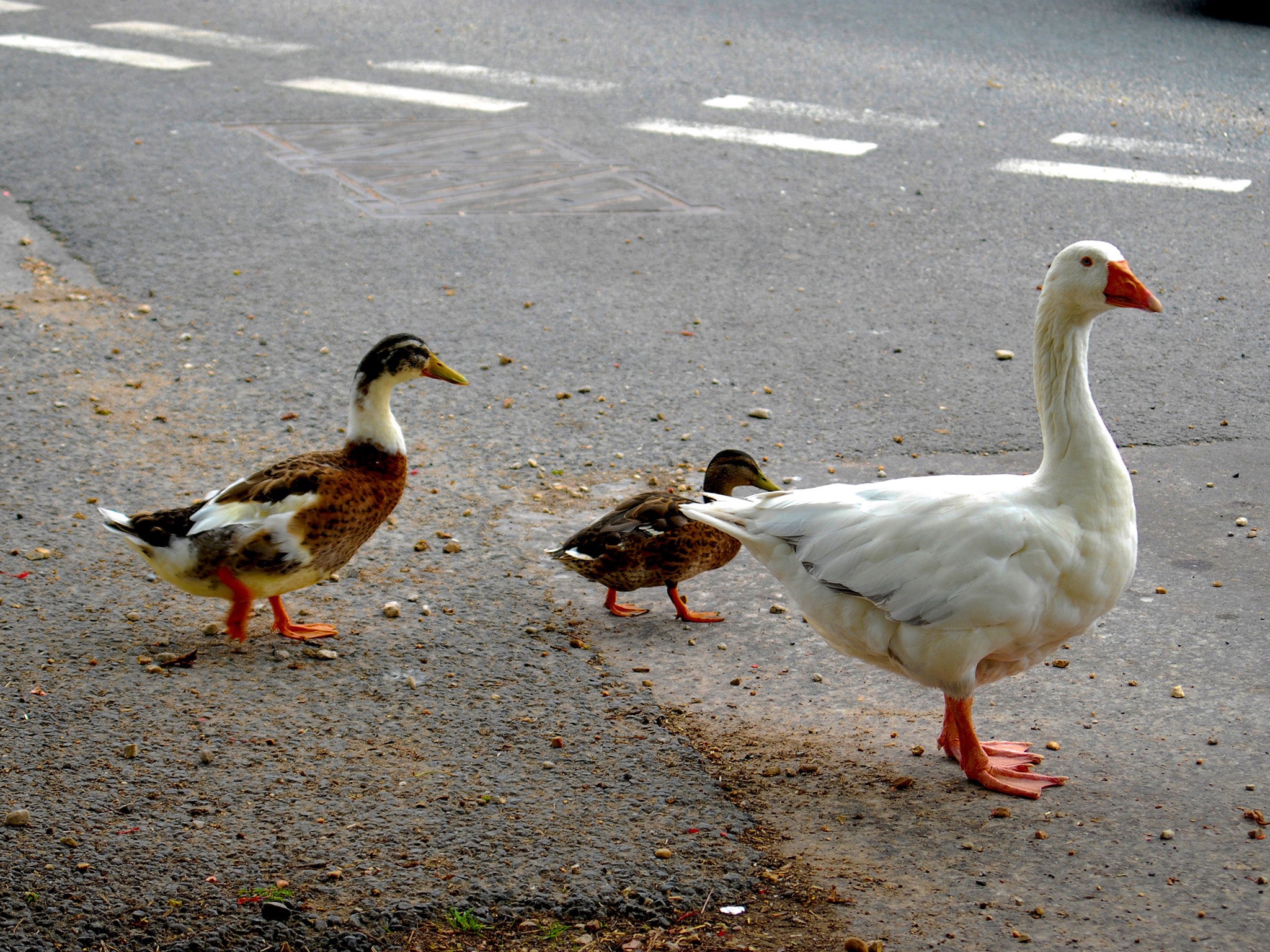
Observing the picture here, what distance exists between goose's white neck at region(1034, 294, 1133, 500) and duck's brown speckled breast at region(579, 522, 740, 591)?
1213 mm

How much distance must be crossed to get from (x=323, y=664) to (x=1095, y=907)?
8.35ft

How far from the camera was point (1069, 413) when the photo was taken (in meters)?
3.89

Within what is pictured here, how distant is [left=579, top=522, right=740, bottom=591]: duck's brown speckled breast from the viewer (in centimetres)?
469

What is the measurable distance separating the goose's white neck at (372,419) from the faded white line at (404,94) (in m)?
6.60

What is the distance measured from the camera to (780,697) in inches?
172

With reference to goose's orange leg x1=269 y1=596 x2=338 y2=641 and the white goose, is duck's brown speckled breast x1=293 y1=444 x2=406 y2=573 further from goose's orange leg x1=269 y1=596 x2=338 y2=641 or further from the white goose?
Answer: the white goose

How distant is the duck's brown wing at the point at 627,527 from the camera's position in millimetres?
4691

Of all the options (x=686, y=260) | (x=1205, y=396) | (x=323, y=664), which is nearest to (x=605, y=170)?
(x=686, y=260)

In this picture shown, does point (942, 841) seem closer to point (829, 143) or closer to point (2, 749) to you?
→ point (2, 749)

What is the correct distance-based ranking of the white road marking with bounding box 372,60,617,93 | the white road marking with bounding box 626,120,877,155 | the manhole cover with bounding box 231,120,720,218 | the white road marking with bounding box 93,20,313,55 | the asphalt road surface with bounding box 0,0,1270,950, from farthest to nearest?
the white road marking with bounding box 93,20,313,55
the white road marking with bounding box 372,60,617,93
the white road marking with bounding box 626,120,877,155
the manhole cover with bounding box 231,120,720,218
the asphalt road surface with bounding box 0,0,1270,950

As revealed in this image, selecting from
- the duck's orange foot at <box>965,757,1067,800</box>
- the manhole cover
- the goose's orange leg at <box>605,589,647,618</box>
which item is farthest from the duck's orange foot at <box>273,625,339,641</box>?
the manhole cover

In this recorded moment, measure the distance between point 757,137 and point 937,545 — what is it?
285 inches

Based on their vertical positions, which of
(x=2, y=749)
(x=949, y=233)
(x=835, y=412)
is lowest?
(x=2, y=749)

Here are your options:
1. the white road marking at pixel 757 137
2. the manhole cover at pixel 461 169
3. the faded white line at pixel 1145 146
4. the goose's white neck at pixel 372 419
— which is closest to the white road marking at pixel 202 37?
the manhole cover at pixel 461 169
